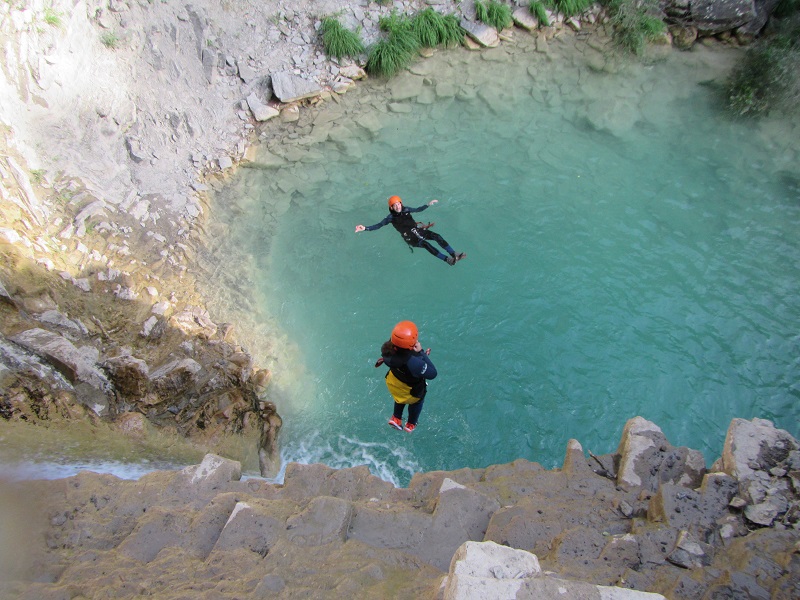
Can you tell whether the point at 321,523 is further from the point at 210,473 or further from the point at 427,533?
the point at 210,473

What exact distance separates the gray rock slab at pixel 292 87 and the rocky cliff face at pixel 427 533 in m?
7.00

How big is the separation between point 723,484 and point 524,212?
16.6 feet

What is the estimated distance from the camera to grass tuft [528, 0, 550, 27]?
10890mm

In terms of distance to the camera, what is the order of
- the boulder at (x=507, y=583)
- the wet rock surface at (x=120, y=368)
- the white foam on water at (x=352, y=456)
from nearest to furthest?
the boulder at (x=507, y=583) → the wet rock surface at (x=120, y=368) → the white foam on water at (x=352, y=456)

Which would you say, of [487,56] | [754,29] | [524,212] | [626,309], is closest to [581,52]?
[487,56]

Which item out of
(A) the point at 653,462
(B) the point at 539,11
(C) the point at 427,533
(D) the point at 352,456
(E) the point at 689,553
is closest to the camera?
(E) the point at 689,553

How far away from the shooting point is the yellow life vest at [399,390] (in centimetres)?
577

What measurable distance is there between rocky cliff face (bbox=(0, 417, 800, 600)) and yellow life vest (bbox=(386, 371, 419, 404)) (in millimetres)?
1024

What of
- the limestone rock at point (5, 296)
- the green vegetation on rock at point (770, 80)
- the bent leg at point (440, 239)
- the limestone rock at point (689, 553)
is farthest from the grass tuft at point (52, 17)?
the green vegetation on rock at point (770, 80)

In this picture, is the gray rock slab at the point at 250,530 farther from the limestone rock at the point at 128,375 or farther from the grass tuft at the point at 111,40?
the grass tuft at the point at 111,40

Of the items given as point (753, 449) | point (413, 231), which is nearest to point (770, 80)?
point (413, 231)

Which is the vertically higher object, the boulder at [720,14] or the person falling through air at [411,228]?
the boulder at [720,14]

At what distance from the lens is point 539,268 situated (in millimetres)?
7945

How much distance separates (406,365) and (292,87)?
6.58 m
